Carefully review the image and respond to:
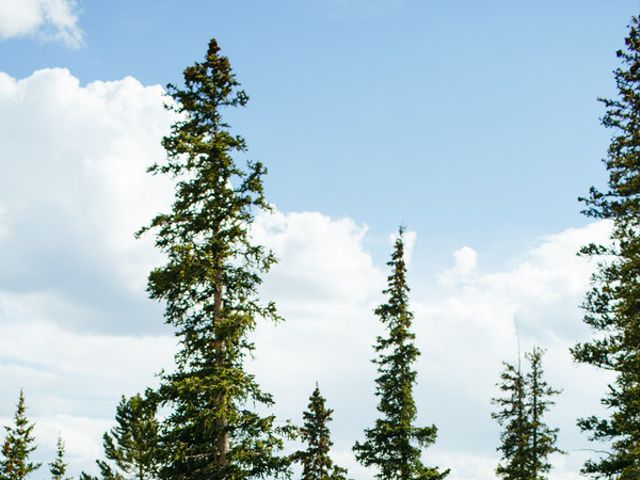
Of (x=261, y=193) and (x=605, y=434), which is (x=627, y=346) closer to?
(x=605, y=434)

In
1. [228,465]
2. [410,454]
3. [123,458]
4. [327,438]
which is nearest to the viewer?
[228,465]

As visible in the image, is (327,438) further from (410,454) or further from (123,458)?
(123,458)

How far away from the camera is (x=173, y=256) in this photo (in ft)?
60.6

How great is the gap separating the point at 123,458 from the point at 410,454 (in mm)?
23009

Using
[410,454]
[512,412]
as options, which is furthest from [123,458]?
[512,412]

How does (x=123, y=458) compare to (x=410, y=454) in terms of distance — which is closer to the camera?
(x=410, y=454)

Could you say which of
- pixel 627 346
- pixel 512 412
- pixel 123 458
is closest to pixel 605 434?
pixel 627 346

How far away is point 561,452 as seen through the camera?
36.1 meters

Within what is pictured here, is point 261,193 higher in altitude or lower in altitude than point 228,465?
higher

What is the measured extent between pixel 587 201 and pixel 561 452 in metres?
20.8

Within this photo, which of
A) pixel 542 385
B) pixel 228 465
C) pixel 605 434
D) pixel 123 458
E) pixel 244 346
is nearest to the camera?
pixel 228 465

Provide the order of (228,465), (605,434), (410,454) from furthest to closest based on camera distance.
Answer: (410,454), (605,434), (228,465)

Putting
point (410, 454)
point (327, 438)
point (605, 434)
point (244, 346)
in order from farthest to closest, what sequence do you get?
point (327, 438)
point (410, 454)
point (605, 434)
point (244, 346)

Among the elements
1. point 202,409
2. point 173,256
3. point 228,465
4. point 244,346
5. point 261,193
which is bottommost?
point 228,465
